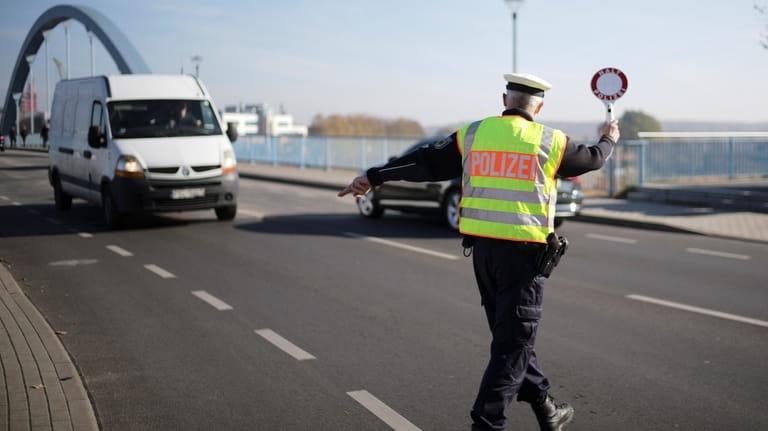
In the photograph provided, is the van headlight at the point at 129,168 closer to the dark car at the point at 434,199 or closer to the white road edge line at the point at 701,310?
the dark car at the point at 434,199

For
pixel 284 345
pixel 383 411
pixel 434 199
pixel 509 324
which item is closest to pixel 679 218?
pixel 434 199

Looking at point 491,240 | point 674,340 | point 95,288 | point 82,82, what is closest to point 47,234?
point 82,82

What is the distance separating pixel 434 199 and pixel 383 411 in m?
9.74

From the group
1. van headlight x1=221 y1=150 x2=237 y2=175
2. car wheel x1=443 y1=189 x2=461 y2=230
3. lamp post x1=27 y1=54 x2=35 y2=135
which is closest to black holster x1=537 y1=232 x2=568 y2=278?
car wheel x1=443 y1=189 x2=461 y2=230

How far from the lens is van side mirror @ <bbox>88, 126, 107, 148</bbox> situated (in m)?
13.9

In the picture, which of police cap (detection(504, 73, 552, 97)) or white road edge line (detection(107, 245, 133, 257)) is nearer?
police cap (detection(504, 73, 552, 97))

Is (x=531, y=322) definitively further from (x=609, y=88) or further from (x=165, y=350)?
(x=165, y=350)

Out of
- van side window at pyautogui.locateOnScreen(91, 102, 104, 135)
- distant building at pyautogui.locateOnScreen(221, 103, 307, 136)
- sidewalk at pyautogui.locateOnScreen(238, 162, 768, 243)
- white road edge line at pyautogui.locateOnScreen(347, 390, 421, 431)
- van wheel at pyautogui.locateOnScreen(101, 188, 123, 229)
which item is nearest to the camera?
white road edge line at pyautogui.locateOnScreen(347, 390, 421, 431)

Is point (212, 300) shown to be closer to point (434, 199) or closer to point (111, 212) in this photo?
point (111, 212)

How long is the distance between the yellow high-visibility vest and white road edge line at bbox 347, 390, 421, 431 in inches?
47.9

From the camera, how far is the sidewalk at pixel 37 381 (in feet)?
14.8

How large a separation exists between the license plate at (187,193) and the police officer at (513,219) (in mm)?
9855

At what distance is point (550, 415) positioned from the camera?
436cm

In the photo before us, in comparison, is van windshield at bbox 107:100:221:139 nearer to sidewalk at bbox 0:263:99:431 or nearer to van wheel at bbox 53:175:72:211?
van wheel at bbox 53:175:72:211
